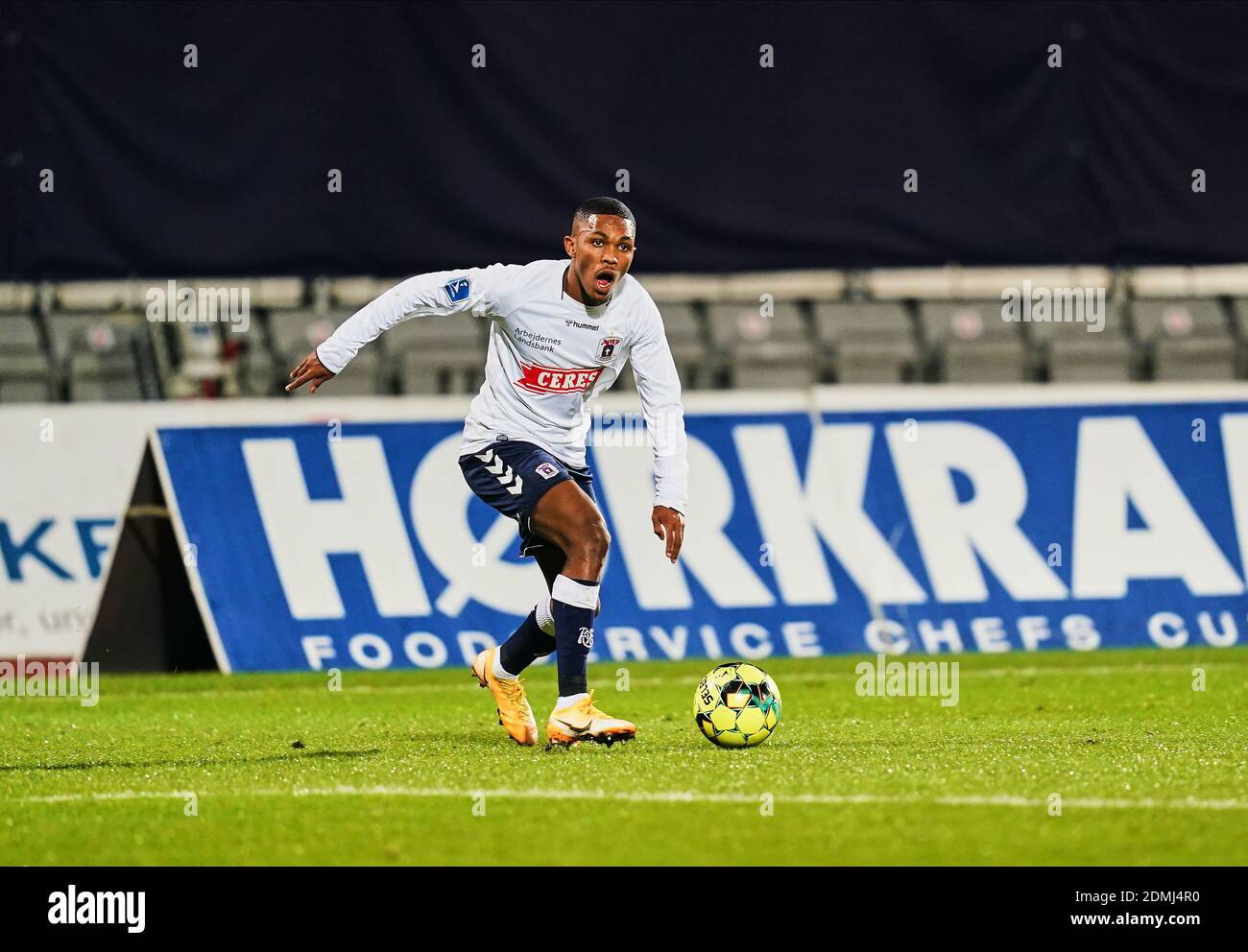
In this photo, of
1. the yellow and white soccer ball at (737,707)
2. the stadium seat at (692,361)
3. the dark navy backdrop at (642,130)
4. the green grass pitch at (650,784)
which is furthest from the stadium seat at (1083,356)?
the yellow and white soccer ball at (737,707)

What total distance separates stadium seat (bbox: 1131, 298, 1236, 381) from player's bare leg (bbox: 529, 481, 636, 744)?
6519 millimetres

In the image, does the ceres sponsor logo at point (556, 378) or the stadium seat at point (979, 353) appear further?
the stadium seat at point (979, 353)

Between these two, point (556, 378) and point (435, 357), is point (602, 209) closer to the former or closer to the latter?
point (556, 378)

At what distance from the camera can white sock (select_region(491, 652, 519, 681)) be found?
7523 mm

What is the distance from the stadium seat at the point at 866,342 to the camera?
40.7 ft

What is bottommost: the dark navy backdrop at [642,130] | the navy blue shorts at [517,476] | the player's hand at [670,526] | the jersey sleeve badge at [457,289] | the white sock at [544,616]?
the white sock at [544,616]

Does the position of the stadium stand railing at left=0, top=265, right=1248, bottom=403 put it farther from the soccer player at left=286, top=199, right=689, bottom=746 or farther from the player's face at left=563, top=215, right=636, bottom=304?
the player's face at left=563, top=215, right=636, bottom=304

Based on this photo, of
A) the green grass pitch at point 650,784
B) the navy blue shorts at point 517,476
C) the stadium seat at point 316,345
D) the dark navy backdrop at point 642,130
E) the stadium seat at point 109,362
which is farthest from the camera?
the stadium seat at point 316,345

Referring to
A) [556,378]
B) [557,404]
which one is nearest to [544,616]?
[557,404]

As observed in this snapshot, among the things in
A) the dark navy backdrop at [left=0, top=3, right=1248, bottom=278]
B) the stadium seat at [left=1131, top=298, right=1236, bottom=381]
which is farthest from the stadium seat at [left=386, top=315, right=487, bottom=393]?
the stadium seat at [left=1131, top=298, right=1236, bottom=381]

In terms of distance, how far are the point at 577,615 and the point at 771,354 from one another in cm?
567

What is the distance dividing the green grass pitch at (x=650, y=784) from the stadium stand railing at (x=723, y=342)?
3046 millimetres

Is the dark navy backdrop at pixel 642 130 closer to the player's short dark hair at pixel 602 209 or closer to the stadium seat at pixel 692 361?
the stadium seat at pixel 692 361

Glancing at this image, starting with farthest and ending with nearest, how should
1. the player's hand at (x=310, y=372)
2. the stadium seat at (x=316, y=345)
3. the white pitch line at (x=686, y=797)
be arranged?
the stadium seat at (x=316, y=345) → the player's hand at (x=310, y=372) → the white pitch line at (x=686, y=797)
